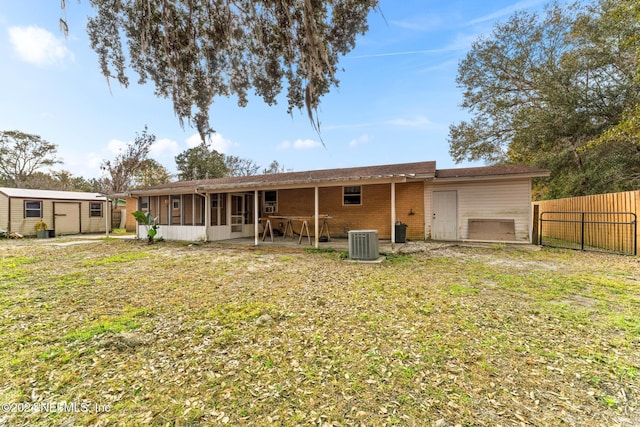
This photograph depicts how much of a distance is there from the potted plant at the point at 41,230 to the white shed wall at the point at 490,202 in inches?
782

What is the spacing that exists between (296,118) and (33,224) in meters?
19.4

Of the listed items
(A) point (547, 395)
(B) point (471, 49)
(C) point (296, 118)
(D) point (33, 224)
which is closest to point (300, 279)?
(C) point (296, 118)

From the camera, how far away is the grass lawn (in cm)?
197

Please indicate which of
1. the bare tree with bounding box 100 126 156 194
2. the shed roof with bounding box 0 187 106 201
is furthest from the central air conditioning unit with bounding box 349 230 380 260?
the bare tree with bounding box 100 126 156 194

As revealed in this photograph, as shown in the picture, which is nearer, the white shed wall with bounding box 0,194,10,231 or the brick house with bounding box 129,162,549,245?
the brick house with bounding box 129,162,549,245

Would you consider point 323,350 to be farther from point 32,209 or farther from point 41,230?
point 32,209

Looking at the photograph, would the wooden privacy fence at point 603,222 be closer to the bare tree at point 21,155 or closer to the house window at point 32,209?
the house window at point 32,209

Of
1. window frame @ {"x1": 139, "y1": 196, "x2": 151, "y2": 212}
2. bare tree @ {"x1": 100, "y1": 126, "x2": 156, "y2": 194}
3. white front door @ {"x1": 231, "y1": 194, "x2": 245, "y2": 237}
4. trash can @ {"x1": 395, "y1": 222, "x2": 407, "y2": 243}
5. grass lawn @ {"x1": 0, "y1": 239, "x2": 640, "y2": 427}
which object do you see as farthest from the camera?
bare tree @ {"x1": 100, "y1": 126, "x2": 156, "y2": 194}

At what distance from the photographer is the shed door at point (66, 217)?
53.0 feet

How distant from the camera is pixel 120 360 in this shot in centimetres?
266

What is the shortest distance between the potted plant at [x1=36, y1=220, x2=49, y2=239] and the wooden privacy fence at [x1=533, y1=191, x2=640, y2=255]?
23632mm

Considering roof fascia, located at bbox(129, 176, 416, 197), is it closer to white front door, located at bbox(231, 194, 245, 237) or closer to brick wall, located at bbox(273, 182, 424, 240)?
white front door, located at bbox(231, 194, 245, 237)

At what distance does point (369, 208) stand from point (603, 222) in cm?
771

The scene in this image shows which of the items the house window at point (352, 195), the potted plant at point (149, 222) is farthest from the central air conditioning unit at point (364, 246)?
Answer: the potted plant at point (149, 222)
